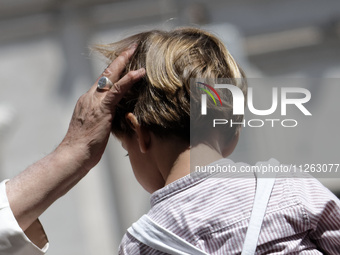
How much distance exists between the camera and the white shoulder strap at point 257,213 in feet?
3.61

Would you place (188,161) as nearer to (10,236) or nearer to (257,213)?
(257,213)

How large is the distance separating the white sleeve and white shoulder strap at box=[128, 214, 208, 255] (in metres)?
0.31

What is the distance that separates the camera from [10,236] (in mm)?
1348

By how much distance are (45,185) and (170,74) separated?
398mm

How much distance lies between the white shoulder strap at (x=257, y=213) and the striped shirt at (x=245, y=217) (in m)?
0.01

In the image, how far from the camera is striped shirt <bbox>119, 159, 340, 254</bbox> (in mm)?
1122

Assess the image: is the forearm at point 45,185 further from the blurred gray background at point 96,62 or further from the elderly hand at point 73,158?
the blurred gray background at point 96,62

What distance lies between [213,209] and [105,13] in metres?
2.67

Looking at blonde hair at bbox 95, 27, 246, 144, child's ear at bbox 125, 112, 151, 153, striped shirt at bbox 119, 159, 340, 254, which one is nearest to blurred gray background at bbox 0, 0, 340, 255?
blonde hair at bbox 95, 27, 246, 144

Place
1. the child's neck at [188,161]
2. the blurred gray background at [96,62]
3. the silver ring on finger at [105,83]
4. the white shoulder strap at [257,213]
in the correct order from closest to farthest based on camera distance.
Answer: the white shoulder strap at [257,213], the child's neck at [188,161], the silver ring on finger at [105,83], the blurred gray background at [96,62]

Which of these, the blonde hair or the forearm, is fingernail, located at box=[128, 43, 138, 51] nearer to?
the blonde hair

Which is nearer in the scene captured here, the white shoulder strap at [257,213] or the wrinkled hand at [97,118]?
the white shoulder strap at [257,213]

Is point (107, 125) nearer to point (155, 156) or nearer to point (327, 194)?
point (155, 156)

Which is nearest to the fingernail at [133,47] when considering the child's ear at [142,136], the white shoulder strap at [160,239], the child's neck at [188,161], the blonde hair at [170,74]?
the blonde hair at [170,74]
